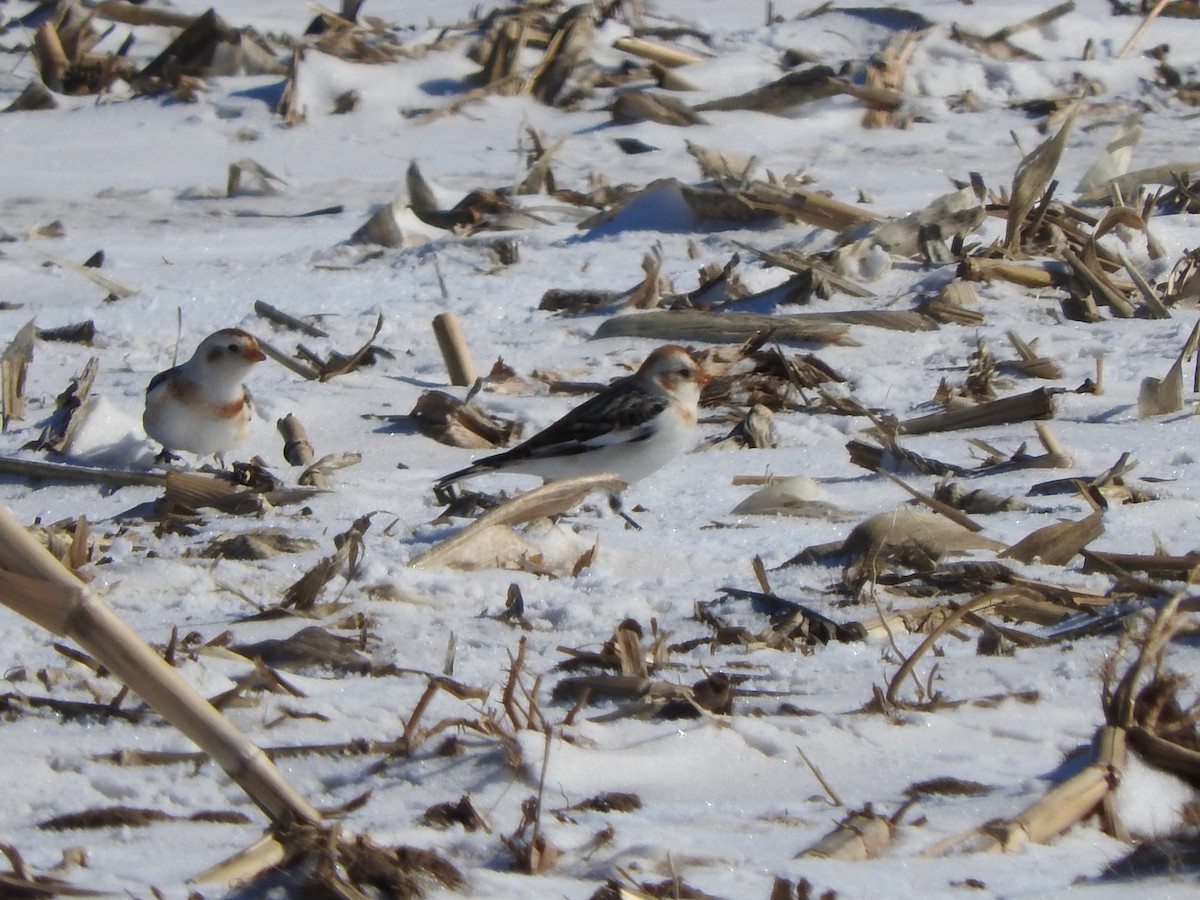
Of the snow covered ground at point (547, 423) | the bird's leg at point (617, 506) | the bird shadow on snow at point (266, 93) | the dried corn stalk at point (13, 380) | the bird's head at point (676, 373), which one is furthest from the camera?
the bird shadow on snow at point (266, 93)

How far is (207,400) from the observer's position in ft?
15.5

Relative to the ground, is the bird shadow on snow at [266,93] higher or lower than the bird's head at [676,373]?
lower

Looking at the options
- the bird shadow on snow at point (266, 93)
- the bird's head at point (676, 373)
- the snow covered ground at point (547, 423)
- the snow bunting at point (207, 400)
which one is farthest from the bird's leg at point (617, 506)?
the bird shadow on snow at point (266, 93)

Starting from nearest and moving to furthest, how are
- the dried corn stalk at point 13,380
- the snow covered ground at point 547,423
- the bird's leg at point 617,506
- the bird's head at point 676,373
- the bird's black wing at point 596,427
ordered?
the snow covered ground at point 547,423 → the bird's leg at point 617,506 → the bird's black wing at point 596,427 → the bird's head at point 676,373 → the dried corn stalk at point 13,380

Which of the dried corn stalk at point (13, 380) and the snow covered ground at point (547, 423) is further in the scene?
the dried corn stalk at point (13, 380)

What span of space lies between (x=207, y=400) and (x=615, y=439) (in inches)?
46.5

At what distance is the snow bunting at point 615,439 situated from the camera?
4645 millimetres

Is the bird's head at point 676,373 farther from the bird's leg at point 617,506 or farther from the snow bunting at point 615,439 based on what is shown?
the bird's leg at point 617,506

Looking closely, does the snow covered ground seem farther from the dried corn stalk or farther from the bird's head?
the bird's head

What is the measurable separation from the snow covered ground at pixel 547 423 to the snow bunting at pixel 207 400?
0.57 ft

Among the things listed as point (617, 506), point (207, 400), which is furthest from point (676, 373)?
point (207, 400)

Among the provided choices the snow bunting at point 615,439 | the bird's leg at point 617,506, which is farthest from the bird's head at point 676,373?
the bird's leg at point 617,506

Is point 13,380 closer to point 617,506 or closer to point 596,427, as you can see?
point 596,427

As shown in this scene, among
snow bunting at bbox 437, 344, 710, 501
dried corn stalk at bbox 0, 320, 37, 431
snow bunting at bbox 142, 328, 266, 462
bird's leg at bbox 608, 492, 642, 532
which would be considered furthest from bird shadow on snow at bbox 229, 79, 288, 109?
bird's leg at bbox 608, 492, 642, 532
